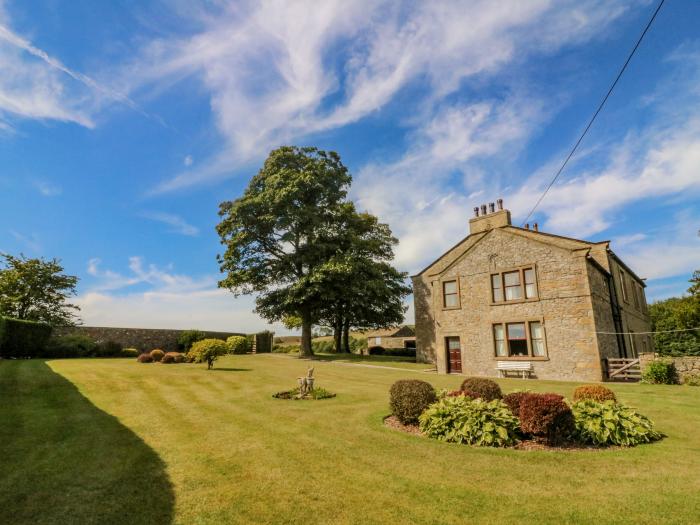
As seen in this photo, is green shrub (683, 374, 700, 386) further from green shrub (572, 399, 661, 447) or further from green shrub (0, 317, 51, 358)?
green shrub (0, 317, 51, 358)

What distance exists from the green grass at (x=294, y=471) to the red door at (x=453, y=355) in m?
13.4

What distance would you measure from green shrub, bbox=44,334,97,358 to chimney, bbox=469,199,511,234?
31.5m

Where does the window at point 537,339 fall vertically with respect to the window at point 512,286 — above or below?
below

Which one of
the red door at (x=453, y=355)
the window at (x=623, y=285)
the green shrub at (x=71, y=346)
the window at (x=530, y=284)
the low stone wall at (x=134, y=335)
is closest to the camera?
the window at (x=530, y=284)

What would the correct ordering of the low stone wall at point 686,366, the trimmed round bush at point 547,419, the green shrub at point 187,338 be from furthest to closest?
the green shrub at point 187,338
the low stone wall at point 686,366
the trimmed round bush at point 547,419

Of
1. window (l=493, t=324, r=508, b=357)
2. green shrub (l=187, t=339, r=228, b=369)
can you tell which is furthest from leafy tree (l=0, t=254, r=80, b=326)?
window (l=493, t=324, r=508, b=357)

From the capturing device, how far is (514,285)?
22797mm

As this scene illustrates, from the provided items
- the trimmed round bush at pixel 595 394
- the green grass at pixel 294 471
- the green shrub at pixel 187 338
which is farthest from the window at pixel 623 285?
the green shrub at pixel 187 338

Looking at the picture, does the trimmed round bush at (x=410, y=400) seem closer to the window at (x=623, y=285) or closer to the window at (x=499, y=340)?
the window at (x=499, y=340)

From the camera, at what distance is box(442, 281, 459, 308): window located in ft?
82.6

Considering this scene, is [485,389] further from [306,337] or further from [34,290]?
[34,290]

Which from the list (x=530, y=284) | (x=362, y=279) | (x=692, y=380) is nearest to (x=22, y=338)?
(x=362, y=279)

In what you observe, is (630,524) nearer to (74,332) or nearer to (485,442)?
(485,442)

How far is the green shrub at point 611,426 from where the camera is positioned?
8453 mm
